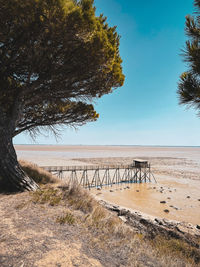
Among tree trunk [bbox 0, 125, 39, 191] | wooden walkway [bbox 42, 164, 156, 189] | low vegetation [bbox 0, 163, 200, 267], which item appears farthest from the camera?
wooden walkway [bbox 42, 164, 156, 189]

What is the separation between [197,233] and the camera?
621cm

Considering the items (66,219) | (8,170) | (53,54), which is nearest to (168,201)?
(66,219)

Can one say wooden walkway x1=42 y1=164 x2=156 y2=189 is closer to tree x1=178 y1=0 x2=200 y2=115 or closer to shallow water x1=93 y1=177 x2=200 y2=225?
shallow water x1=93 y1=177 x2=200 y2=225

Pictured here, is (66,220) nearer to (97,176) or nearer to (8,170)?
(8,170)

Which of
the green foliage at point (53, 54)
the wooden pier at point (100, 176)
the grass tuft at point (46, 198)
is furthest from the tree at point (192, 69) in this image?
the wooden pier at point (100, 176)

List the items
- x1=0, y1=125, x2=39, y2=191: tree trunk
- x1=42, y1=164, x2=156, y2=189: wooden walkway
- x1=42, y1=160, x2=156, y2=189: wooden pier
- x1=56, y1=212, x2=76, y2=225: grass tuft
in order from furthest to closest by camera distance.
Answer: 1. x1=42, y1=160, x2=156, y2=189: wooden pier
2. x1=42, y1=164, x2=156, y2=189: wooden walkway
3. x1=0, y1=125, x2=39, y2=191: tree trunk
4. x1=56, y1=212, x2=76, y2=225: grass tuft

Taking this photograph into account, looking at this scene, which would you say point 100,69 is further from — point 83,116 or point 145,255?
point 145,255

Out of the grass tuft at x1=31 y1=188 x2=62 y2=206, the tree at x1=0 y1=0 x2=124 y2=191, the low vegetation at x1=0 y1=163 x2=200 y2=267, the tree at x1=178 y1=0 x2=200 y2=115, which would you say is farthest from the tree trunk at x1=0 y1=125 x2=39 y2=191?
the tree at x1=178 y1=0 x2=200 y2=115

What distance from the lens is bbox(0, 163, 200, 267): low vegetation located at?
333cm

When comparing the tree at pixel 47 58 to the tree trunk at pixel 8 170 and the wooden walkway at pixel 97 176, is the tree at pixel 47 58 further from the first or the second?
the wooden walkway at pixel 97 176

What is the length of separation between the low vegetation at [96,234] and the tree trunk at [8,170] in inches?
24.3

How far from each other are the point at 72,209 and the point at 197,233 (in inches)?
208

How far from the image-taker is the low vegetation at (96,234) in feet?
10.9

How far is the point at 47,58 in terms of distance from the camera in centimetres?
673
